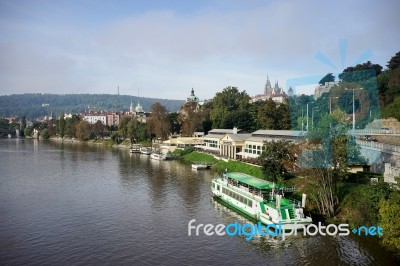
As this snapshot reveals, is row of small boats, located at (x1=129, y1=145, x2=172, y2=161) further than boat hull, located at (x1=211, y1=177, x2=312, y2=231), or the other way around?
row of small boats, located at (x1=129, y1=145, x2=172, y2=161)

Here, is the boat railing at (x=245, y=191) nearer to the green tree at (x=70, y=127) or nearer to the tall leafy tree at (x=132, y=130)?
the tall leafy tree at (x=132, y=130)

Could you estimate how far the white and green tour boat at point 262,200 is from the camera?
32.6 m

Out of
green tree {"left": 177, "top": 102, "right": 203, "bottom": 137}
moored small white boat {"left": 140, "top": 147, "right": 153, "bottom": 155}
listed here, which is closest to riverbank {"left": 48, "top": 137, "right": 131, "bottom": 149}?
moored small white boat {"left": 140, "top": 147, "right": 153, "bottom": 155}

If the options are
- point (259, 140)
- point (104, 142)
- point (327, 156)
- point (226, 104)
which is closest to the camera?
point (327, 156)

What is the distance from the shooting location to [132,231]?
109 ft

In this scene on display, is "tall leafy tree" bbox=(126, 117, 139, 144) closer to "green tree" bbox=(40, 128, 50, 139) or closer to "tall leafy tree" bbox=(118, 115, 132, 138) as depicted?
"tall leafy tree" bbox=(118, 115, 132, 138)

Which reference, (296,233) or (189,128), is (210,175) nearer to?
(296,233)

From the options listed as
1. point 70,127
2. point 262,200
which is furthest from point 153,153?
point 70,127

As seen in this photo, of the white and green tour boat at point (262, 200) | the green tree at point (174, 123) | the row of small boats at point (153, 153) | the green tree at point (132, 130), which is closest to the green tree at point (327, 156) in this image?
the white and green tour boat at point (262, 200)

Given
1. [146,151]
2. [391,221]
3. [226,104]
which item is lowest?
[391,221]

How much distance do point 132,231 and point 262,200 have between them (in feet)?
40.0

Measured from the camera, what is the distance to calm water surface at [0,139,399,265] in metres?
27.2

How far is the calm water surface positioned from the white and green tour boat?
140cm

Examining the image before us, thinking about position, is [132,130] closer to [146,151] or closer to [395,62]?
[146,151]
